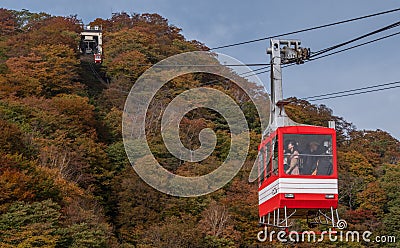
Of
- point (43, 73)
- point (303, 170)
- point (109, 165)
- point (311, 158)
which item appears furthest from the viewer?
point (43, 73)

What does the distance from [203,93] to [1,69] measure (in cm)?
1427

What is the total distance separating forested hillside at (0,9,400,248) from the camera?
2661cm

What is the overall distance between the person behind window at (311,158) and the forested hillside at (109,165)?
1334 centimetres

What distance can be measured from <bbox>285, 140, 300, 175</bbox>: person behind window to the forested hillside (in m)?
13.2

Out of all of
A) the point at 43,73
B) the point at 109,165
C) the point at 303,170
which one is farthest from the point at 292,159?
the point at 43,73

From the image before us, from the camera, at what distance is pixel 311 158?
13.4 meters

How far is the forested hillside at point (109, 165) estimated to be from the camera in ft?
87.3

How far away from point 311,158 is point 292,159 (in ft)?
1.34

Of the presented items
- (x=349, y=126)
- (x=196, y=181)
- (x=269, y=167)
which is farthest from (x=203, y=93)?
(x=269, y=167)

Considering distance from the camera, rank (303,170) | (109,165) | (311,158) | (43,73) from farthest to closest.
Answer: (43,73), (109,165), (311,158), (303,170)

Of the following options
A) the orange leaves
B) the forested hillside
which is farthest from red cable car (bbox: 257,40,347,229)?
the orange leaves

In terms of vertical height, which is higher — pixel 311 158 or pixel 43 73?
pixel 43 73

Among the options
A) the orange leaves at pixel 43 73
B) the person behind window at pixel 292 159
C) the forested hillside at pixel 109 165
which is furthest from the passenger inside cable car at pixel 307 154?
the orange leaves at pixel 43 73

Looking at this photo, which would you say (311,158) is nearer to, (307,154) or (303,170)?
(307,154)
